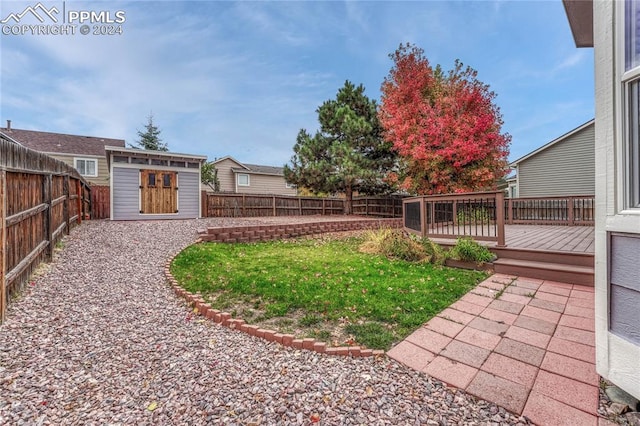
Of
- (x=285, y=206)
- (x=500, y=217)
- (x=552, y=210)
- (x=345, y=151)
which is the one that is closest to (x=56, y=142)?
(x=285, y=206)

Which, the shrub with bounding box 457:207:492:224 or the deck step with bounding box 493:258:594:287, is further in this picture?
the shrub with bounding box 457:207:492:224

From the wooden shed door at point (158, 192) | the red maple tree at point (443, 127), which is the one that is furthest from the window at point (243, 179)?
the red maple tree at point (443, 127)

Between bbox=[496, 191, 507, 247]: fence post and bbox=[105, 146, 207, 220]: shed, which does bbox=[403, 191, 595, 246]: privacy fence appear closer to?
bbox=[496, 191, 507, 247]: fence post

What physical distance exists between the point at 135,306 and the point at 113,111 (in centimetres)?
1712

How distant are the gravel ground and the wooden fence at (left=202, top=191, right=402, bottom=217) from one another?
34.4ft

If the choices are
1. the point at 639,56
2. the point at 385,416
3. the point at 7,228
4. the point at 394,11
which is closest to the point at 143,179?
the point at 7,228

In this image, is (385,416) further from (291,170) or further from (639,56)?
(291,170)

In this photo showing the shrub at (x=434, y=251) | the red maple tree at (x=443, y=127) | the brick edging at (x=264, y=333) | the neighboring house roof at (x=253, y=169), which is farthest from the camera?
the neighboring house roof at (x=253, y=169)

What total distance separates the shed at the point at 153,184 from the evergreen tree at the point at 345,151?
5487 mm

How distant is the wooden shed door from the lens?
11.4 metres

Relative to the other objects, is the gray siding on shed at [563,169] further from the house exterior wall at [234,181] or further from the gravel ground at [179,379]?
the house exterior wall at [234,181]

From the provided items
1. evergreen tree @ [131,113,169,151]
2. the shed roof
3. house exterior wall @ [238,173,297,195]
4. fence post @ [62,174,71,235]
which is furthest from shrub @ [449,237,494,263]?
evergreen tree @ [131,113,169,151]

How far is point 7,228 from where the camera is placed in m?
3.42

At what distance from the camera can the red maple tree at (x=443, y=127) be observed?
35.4ft
